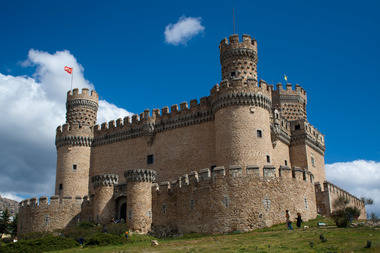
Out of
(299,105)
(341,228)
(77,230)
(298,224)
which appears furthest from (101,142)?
(341,228)

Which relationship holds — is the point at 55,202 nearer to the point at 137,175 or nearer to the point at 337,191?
the point at 137,175

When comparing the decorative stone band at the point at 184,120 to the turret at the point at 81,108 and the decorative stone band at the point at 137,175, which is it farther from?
the turret at the point at 81,108

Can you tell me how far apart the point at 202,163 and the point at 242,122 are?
5056 mm

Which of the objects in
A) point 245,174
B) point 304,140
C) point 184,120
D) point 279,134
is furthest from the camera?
point 304,140

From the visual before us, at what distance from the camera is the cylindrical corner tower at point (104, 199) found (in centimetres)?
3186

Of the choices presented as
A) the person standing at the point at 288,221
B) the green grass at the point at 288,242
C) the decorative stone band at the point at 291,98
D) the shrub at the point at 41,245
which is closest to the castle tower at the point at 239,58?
the decorative stone band at the point at 291,98

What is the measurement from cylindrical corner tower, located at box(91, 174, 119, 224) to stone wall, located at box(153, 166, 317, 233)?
5056 mm

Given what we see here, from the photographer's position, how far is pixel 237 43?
38594 mm

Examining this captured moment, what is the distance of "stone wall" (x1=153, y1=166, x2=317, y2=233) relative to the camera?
26203 millimetres

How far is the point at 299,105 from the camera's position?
44375mm

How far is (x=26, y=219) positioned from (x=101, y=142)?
10.4 meters

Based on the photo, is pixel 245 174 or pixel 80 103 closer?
pixel 245 174

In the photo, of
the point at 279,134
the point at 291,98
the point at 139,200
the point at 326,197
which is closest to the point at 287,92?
the point at 291,98

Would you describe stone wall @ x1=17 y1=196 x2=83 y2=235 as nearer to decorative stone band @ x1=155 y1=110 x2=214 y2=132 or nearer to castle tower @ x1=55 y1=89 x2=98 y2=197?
castle tower @ x1=55 y1=89 x2=98 y2=197
